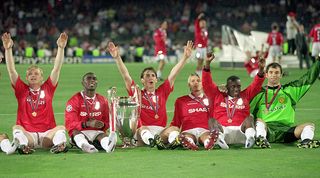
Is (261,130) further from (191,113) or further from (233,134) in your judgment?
(191,113)

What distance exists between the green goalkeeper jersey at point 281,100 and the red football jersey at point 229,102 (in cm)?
17

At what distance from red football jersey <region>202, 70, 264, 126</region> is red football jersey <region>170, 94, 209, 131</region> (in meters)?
0.18

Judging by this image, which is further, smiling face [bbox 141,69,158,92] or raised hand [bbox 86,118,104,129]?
smiling face [bbox 141,69,158,92]

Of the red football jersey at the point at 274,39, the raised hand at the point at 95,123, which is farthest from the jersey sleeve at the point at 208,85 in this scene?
the red football jersey at the point at 274,39

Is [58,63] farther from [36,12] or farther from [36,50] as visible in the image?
[36,12]

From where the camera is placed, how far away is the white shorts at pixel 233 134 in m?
13.1

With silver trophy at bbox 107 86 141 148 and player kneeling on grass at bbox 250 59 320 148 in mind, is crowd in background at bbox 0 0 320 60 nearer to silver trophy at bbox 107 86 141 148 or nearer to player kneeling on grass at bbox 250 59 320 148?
player kneeling on grass at bbox 250 59 320 148

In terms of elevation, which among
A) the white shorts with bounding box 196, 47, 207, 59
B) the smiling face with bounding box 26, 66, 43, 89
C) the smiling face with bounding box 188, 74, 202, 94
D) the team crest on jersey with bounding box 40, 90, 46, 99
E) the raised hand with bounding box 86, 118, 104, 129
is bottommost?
the raised hand with bounding box 86, 118, 104, 129

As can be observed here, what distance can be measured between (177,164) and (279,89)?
295cm

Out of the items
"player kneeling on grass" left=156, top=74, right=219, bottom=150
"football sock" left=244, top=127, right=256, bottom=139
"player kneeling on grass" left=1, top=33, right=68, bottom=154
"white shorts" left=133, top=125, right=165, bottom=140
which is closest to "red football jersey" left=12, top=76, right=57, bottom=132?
"player kneeling on grass" left=1, top=33, right=68, bottom=154

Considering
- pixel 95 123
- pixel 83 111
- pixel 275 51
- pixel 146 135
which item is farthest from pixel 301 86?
pixel 275 51

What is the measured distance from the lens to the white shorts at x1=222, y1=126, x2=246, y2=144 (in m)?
13.1

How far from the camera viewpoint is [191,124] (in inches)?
514

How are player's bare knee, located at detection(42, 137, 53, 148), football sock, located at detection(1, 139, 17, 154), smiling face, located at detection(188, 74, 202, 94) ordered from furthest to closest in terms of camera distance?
smiling face, located at detection(188, 74, 202, 94) → player's bare knee, located at detection(42, 137, 53, 148) → football sock, located at detection(1, 139, 17, 154)
